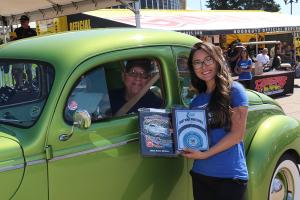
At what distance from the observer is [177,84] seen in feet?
10.3

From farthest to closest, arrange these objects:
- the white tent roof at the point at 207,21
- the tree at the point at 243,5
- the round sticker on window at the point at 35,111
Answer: the tree at the point at 243,5 < the white tent roof at the point at 207,21 < the round sticker on window at the point at 35,111

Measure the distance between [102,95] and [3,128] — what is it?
610 mm

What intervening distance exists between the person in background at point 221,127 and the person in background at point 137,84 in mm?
354

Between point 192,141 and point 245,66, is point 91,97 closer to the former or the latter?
point 192,141

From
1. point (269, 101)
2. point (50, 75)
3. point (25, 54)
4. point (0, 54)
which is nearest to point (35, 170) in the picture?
point (50, 75)

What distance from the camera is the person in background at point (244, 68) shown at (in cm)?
1223

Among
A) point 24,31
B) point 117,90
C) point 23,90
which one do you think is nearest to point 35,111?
point 23,90

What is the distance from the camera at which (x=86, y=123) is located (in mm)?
2459

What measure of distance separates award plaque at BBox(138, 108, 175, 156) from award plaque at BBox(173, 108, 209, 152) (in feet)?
0.23

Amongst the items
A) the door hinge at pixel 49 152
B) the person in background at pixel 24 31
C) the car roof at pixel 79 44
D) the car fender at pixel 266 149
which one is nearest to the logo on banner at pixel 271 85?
the person in background at pixel 24 31

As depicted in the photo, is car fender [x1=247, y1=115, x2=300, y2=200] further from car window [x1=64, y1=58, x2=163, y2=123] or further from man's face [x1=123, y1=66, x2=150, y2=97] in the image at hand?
man's face [x1=123, y1=66, x2=150, y2=97]

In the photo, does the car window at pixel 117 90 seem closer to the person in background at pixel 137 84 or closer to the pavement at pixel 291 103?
the person in background at pixel 137 84

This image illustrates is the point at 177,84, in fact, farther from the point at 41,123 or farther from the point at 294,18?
the point at 294,18

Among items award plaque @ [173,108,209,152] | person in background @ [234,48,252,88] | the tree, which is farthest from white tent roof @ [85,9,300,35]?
the tree
